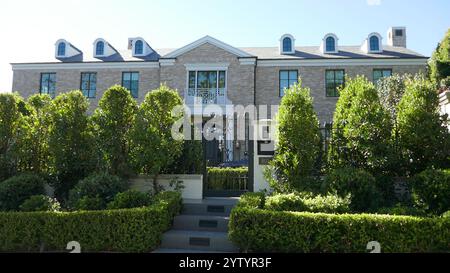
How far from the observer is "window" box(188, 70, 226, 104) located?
21452 millimetres

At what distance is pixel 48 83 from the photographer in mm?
23406

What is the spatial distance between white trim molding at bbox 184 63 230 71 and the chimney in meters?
11.9

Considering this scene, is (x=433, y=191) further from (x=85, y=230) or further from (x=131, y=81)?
(x=131, y=81)

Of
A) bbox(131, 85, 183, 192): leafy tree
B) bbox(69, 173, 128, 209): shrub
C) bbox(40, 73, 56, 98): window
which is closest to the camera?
bbox(69, 173, 128, 209): shrub

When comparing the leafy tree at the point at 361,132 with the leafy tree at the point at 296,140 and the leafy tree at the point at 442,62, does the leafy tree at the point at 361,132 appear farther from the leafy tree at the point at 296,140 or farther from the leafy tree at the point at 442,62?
the leafy tree at the point at 442,62

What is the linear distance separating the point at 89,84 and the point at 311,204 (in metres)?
20.1

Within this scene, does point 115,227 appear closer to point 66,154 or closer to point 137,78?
point 66,154

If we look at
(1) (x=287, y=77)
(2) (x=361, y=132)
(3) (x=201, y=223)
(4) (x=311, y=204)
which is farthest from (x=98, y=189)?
(1) (x=287, y=77)

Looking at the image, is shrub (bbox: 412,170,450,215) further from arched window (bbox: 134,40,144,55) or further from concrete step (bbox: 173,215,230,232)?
arched window (bbox: 134,40,144,55)

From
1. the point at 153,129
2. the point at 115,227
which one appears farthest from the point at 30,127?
the point at 115,227

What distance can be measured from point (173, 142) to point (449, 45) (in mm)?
24560

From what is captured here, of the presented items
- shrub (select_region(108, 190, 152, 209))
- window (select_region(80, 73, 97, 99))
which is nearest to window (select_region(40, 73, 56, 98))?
window (select_region(80, 73, 97, 99))

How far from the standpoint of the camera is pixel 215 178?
421 inches

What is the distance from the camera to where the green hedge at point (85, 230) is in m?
6.30
